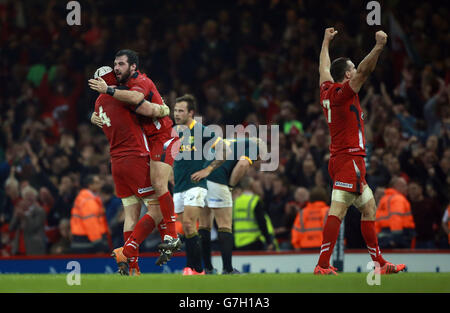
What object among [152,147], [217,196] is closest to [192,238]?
[217,196]

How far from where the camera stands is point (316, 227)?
14.5 metres

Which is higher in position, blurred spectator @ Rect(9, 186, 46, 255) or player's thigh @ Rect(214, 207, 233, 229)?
player's thigh @ Rect(214, 207, 233, 229)

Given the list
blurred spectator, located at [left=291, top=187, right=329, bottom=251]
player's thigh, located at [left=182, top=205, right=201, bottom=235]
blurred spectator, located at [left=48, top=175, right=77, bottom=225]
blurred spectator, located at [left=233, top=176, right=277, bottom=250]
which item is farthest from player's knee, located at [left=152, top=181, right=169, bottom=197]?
blurred spectator, located at [left=48, top=175, right=77, bottom=225]

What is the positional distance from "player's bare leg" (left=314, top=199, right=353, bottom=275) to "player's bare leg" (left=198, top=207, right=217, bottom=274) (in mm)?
3251

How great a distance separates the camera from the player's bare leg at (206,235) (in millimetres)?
12164

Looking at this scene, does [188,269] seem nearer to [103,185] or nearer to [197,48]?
[103,185]

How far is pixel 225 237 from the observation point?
12.0m

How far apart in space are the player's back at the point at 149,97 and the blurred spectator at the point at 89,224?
6103mm

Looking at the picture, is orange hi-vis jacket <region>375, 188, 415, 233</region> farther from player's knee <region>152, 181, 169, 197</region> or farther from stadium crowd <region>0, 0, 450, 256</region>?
player's knee <region>152, 181, 169, 197</region>

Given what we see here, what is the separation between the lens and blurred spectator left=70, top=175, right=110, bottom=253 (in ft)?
51.6

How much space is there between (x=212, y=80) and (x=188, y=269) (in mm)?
10258

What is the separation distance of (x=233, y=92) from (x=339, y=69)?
10.5 m

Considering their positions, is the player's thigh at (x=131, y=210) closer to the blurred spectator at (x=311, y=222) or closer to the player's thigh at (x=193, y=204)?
the player's thigh at (x=193, y=204)

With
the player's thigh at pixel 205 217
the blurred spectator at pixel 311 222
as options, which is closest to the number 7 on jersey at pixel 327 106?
the player's thigh at pixel 205 217
